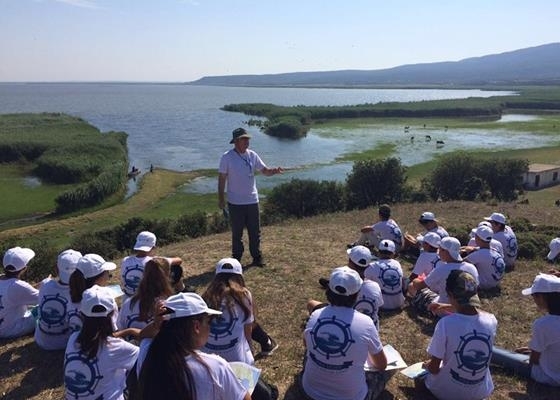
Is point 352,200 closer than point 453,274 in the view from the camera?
No

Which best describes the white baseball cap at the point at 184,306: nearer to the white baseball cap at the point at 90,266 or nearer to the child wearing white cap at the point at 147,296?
the child wearing white cap at the point at 147,296

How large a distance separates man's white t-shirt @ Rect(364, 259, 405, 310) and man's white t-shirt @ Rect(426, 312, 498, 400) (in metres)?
2.38

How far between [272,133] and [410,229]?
62.8 m

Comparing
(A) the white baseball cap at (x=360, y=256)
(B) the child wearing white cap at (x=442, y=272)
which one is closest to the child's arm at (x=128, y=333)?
(A) the white baseball cap at (x=360, y=256)

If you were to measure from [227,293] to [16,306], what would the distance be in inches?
131

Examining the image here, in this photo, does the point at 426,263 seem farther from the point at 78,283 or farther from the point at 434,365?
Result: the point at 78,283

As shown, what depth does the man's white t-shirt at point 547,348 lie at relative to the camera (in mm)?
5098

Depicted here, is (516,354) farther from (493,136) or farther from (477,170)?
(493,136)

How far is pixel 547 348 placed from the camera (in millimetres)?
5250

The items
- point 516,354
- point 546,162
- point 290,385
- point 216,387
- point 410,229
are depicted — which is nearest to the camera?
point 216,387

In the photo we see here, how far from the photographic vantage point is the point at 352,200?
26062 millimetres

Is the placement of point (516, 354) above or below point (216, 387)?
below

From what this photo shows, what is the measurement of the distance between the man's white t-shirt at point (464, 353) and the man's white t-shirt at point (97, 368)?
2.77 m

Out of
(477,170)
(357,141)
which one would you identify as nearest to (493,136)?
(357,141)
